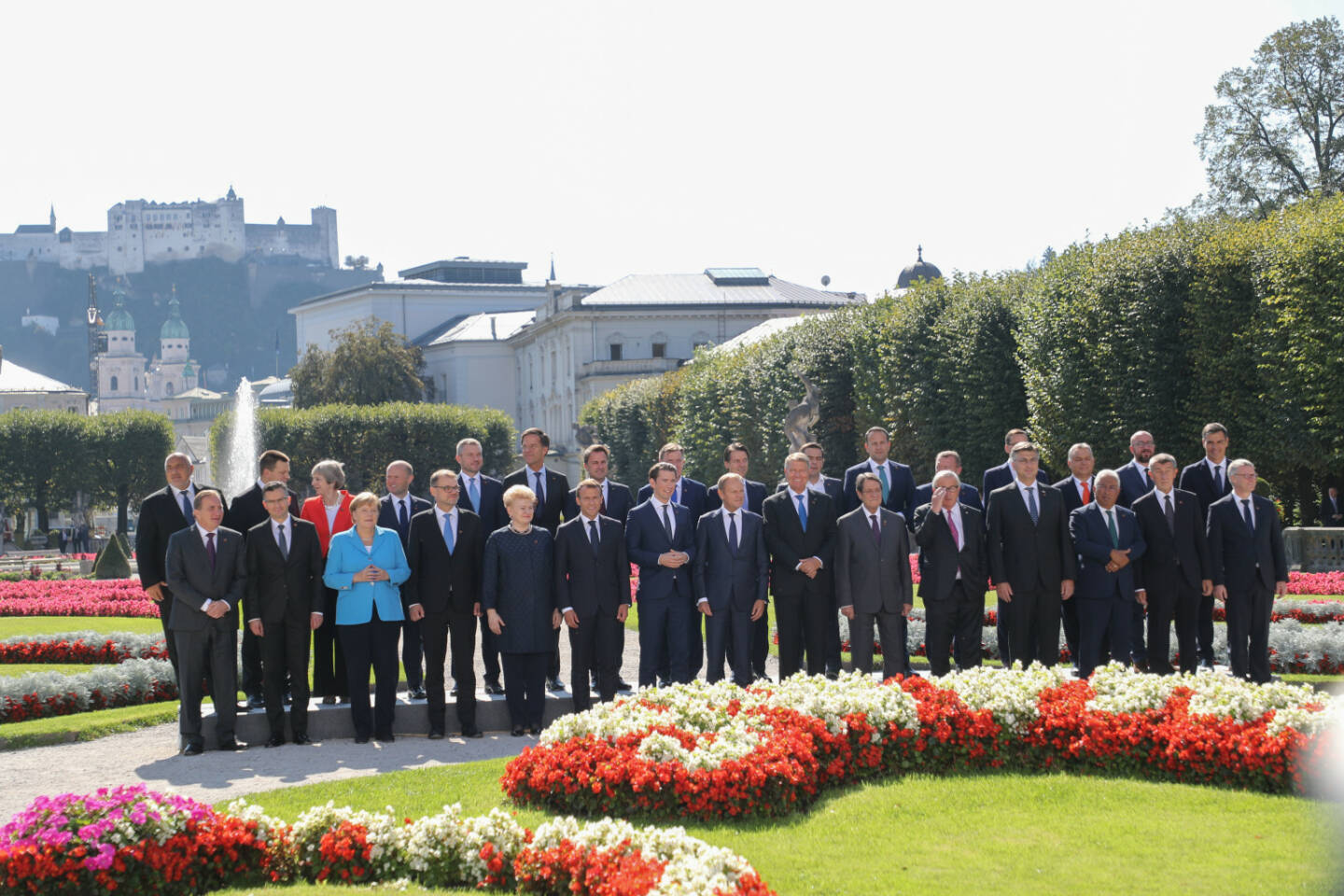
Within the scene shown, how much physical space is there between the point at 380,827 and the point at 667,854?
1.57 metres

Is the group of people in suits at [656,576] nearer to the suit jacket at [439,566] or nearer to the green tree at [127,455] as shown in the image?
the suit jacket at [439,566]

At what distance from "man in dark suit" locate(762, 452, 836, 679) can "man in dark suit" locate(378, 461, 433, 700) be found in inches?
119

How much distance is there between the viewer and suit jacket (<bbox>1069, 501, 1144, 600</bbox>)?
1173 centimetres

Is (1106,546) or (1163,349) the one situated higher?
(1163,349)

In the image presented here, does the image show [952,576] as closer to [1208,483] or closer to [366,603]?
[1208,483]

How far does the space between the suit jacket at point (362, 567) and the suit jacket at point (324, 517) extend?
1.05 metres

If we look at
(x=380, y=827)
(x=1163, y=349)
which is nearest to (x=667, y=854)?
(x=380, y=827)

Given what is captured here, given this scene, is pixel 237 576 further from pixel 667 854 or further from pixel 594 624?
pixel 667 854

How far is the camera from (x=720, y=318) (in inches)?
3322

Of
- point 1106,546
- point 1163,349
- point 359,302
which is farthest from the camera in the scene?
point 359,302

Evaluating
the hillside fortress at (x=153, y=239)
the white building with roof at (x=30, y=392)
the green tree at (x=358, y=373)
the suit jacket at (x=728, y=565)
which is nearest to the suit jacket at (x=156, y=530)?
the suit jacket at (x=728, y=565)

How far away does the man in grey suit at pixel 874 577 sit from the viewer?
11516 millimetres

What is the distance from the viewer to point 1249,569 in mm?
11617

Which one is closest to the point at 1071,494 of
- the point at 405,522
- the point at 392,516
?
the point at 405,522
